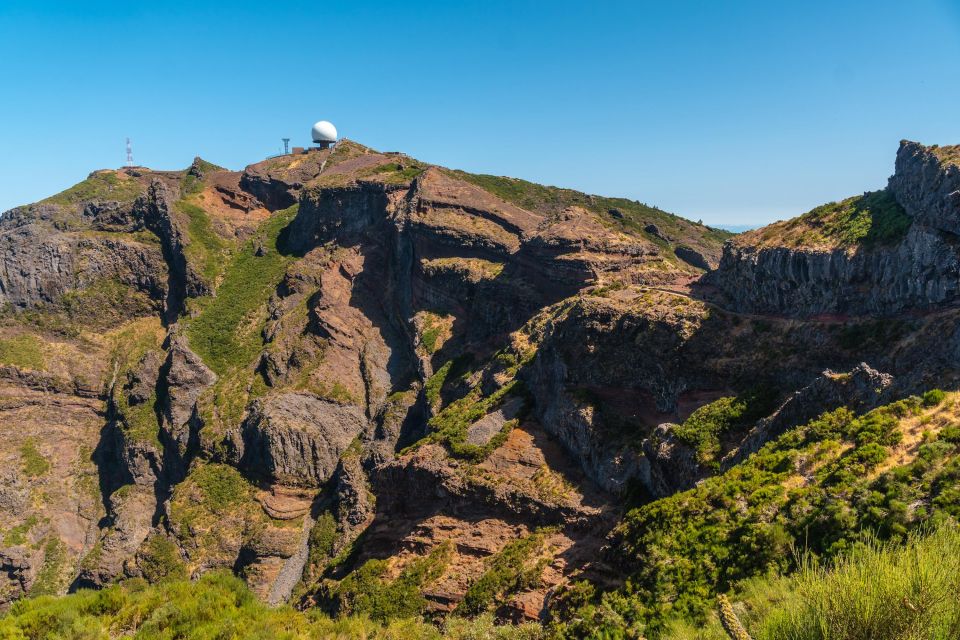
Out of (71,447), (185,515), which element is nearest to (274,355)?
(185,515)

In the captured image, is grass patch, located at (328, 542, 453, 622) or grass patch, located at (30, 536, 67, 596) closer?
grass patch, located at (328, 542, 453, 622)

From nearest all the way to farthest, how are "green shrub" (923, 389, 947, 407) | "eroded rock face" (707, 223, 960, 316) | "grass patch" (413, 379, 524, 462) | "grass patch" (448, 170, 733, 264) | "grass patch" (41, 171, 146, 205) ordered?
"green shrub" (923, 389, 947, 407) → "eroded rock face" (707, 223, 960, 316) → "grass patch" (413, 379, 524, 462) → "grass patch" (448, 170, 733, 264) → "grass patch" (41, 171, 146, 205)

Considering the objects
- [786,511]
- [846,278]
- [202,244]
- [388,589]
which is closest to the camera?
[786,511]

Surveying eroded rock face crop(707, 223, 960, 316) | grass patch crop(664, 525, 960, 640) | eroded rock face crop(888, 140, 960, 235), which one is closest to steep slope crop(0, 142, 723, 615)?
eroded rock face crop(707, 223, 960, 316)

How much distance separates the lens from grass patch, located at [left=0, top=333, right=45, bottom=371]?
9506 cm

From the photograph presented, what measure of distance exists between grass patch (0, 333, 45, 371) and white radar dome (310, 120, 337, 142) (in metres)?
80.1

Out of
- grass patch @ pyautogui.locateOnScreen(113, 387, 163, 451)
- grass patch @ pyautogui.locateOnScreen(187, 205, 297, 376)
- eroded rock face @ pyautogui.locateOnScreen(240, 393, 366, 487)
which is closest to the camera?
eroded rock face @ pyautogui.locateOnScreen(240, 393, 366, 487)

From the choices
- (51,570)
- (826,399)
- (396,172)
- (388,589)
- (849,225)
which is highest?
(396,172)

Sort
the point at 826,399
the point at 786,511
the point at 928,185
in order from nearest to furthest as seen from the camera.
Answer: the point at 786,511 → the point at 826,399 → the point at 928,185

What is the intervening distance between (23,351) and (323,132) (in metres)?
84.5

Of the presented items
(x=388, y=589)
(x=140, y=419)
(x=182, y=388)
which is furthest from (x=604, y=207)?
(x=140, y=419)

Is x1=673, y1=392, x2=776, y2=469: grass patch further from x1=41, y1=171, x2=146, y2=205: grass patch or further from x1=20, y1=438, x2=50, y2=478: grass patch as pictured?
x1=41, y1=171, x2=146, y2=205: grass patch

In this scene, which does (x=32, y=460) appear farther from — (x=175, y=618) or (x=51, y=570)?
(x=175, y=618)

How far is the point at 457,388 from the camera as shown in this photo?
245ft
